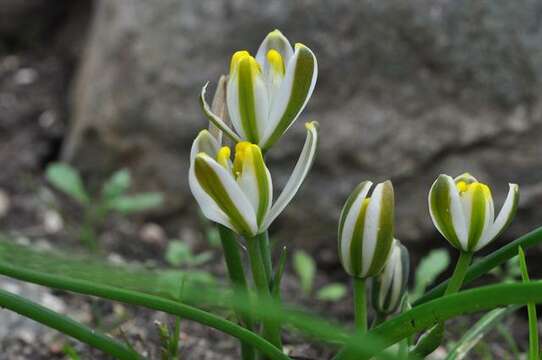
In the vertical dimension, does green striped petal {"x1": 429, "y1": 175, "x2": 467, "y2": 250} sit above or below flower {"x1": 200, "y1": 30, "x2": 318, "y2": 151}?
below

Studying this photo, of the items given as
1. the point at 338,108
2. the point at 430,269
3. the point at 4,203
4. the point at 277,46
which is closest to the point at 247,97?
the point at 277,46

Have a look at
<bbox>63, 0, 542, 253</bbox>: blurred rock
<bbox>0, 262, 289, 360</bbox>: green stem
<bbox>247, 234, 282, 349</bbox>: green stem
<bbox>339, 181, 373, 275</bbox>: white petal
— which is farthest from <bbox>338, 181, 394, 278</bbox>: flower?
<bbox>63, 0, 542, 253</bbox>: blurred rock

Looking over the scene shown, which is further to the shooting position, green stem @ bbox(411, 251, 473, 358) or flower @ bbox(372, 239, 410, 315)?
flower @ bbox(372, 239, 410, 315)

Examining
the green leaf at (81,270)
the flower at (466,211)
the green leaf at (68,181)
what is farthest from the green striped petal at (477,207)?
the green leaf at (68,181)

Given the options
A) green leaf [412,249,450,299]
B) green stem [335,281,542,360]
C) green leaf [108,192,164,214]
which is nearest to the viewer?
green stem [335,281,542,360]

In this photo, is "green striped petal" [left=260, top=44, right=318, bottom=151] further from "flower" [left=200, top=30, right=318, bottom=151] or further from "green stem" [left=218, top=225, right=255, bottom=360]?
"green stem" [left=218, top=225, right=255, bottom=360]

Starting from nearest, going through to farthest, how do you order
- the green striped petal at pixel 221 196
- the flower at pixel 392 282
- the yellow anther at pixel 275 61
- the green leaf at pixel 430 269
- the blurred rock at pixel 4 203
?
the green striped petal at pixel 221 196 → the yellow anther at pixel 275 61 → the flower at pixel 392 282 → the green leaf at pixel 430 269 → the blurred rock at pixel 4 203

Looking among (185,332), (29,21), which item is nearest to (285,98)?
(185,332)

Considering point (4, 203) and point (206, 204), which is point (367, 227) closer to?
point (206, 204)

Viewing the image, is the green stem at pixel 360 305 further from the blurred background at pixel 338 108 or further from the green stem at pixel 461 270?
the blurred background at pixel 338 108
